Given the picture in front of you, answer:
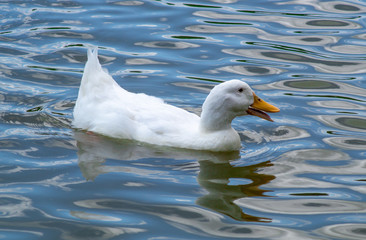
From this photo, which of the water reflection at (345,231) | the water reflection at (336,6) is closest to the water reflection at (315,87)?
the water reflection at (336,6)

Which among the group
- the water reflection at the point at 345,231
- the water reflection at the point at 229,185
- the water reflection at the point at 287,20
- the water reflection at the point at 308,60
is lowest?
the water reflection at the point at 345,231

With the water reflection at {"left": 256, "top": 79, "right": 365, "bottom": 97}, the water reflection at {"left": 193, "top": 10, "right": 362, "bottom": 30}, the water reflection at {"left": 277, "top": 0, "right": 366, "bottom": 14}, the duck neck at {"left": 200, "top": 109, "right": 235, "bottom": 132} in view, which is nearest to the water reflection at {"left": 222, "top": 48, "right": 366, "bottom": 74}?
the water reflection at {"left": 256, "top": 79, "right": 365, "bottom": 97}

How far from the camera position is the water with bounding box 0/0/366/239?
22.2 feet

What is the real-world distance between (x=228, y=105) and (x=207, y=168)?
2.68 feet

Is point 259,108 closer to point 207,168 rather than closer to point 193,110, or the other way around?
point 207,168

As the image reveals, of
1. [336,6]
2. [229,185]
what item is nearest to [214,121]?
[229,185]

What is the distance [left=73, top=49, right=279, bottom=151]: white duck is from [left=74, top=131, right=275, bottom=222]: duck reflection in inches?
4.4

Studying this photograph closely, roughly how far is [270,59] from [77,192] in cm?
522

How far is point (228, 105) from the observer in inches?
332

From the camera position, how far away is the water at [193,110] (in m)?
6.77

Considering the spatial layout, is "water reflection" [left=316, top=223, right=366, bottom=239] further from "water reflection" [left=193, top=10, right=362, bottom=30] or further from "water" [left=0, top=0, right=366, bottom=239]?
"water reflection" [left=193, top=10, right=362, bottom=30]

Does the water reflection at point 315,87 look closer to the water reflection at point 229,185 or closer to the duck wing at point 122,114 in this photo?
the duck wing at point 122,114

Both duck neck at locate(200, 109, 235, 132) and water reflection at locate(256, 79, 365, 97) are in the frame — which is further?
water reflection at locate(256, 79, 365, 97)

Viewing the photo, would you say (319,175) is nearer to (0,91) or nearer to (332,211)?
(332,211)
